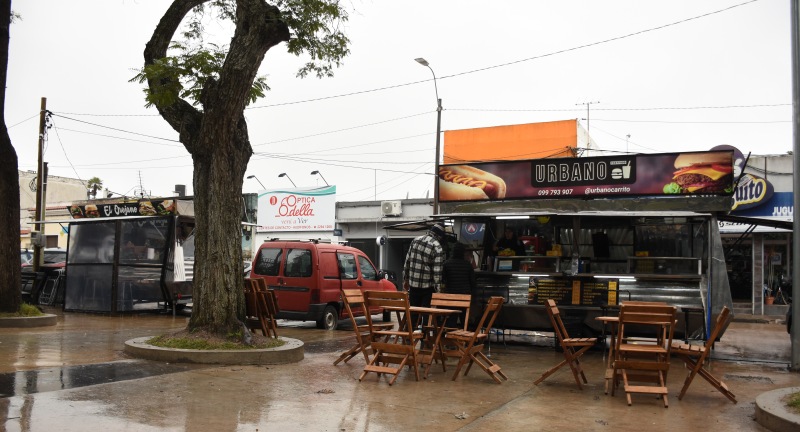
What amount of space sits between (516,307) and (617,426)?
568 centimetres

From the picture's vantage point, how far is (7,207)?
1352cm

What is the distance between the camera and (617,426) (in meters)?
6.34

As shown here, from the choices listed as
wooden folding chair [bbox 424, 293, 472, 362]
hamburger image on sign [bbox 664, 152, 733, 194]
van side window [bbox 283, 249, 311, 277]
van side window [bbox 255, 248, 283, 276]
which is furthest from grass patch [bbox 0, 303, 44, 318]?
hamburger image on sign [bbox 664, 152, 733, 194]

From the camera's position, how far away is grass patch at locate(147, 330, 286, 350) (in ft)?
30.5

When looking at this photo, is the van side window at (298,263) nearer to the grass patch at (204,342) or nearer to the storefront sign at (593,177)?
the storefront sign at (593,177)

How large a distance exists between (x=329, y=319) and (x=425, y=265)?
466 cm

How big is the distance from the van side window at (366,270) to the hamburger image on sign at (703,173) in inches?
259

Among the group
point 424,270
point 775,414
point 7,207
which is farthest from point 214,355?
point 7,207

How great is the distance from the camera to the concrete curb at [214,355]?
897cm

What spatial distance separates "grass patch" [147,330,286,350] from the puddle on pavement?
1.57ft

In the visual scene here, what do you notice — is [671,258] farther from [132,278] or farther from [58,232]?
[58,232]

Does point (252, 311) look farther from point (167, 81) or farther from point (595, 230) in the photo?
point (595, 230)

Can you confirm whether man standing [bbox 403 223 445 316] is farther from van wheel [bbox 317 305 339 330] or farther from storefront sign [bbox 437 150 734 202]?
van wheel [bbox 317 305 339 330]

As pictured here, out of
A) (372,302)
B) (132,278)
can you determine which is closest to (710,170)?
(372,302)
